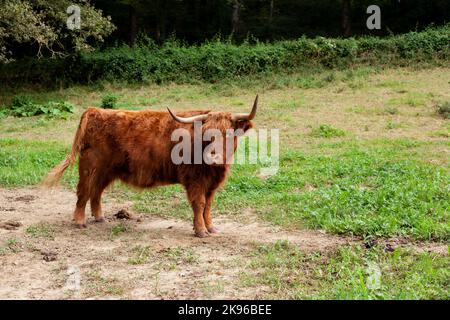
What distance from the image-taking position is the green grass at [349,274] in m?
4.71

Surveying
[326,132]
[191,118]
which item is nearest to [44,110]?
[326,132]

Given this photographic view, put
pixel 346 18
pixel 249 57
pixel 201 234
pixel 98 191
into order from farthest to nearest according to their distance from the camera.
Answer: pixel 346 18
pixel 249 57
pixel 98 191
pixel 201 234

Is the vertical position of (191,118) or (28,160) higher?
(191,118)

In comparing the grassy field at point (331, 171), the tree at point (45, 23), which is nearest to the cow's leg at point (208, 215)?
the grassy field at point (331, 171)

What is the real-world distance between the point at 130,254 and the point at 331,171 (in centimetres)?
409

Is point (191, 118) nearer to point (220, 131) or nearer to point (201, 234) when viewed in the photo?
point (220, 131)

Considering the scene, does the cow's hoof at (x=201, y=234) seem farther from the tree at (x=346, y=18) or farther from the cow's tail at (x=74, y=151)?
the tree at (x=346, y=18)

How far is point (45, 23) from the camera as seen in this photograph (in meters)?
19.0

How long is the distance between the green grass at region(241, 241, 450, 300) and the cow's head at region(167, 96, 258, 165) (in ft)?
3.90

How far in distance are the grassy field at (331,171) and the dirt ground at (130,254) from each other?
0.18 metres

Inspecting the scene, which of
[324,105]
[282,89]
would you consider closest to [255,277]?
[324,105]

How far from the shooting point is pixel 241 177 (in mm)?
9281

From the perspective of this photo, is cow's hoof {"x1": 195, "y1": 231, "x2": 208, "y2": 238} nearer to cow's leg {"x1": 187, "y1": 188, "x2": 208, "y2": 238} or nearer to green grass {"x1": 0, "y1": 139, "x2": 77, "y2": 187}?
cow's leg {"x1": 187, "y1": 188, "x2": 208, "y2": 238}

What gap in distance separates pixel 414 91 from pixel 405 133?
14.5ft
